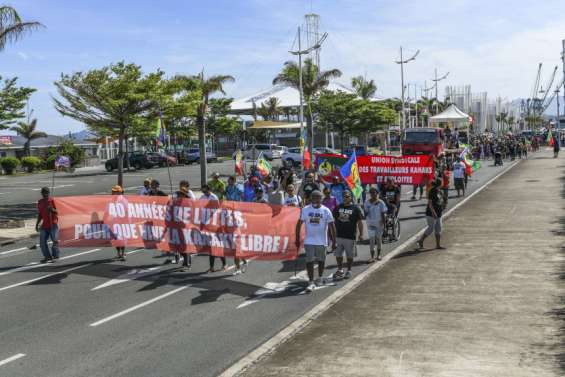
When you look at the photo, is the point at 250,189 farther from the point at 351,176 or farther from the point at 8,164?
the point at 8,164

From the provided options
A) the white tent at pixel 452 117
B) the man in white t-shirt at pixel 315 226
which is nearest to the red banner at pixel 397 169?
the man in white t-shirt at pixel 315 226

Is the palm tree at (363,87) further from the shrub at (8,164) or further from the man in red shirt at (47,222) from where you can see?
the man in red shirt at (47,222)

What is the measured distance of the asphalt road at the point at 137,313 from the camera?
7980 mm

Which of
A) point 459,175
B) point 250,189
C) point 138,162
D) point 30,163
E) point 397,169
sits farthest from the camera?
point 138,162

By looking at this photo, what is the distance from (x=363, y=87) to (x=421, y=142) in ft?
78.8

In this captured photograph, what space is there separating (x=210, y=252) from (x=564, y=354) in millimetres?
7455

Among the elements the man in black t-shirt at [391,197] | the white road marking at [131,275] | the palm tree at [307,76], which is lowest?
the white road marking at [131,275]

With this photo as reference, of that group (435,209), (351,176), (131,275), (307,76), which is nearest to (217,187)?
(351,176)

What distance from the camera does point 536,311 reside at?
954 cm

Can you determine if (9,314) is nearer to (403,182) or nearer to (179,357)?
(179,357)

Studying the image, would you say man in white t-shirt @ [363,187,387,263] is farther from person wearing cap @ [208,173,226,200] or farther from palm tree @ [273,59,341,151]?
palm tree @ [273,59,341,151]

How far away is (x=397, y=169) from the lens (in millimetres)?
22375

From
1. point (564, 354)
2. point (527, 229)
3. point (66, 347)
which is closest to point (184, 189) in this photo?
point (66, 347)

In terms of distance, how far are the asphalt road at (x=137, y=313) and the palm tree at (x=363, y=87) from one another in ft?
193
